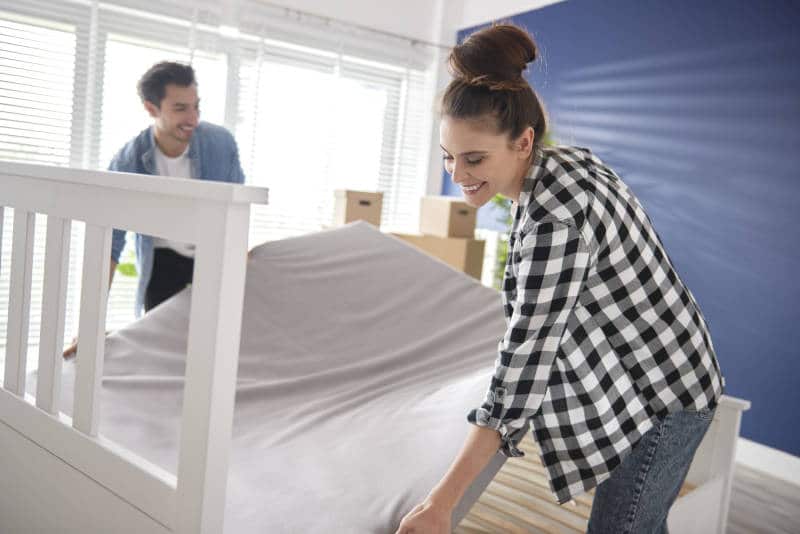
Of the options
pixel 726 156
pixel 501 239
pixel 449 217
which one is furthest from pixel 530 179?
pixel 501 239

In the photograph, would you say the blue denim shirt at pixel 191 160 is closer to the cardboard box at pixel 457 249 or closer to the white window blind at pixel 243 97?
the white window blind at pixel 243 97

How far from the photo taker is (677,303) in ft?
3.33

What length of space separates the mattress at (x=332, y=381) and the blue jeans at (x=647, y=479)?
13.2 inches

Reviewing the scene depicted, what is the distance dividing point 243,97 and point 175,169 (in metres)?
1.93

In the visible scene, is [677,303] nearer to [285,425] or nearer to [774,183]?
[285,425]

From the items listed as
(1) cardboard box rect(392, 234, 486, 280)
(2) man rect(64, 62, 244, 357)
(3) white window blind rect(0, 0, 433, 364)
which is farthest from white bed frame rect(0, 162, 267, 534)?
(1) cardboard box rect(392, 234, 486, 280)

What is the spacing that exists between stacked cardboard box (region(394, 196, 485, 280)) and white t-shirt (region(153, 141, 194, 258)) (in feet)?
5.91

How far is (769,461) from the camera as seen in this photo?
10.0 feet

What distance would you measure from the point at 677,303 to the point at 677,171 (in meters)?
2.65

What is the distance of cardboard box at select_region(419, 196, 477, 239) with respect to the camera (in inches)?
163

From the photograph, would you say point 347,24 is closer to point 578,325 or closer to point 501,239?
point 501,239

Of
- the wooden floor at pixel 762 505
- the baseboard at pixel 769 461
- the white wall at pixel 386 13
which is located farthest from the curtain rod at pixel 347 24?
the wooden floor at pixel 762 505

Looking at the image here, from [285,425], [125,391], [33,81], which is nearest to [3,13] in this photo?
[33,81]

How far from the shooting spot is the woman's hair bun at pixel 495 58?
979mm
